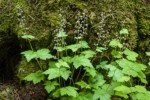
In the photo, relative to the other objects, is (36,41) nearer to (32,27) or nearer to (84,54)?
(32,27)

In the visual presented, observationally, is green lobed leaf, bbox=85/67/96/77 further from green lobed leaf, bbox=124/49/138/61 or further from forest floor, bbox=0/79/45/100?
forest floor, bbox=0/79/45/100

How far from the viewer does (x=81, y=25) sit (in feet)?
14.2

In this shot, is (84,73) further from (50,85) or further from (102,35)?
(102,35)

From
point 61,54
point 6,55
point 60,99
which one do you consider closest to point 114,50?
point 61,54

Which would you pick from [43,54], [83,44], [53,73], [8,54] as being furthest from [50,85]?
[8,54]

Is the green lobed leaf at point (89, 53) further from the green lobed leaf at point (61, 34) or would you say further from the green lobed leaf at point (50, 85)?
the green lobed leaf at point (50, 85)

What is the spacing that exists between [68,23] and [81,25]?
22cm

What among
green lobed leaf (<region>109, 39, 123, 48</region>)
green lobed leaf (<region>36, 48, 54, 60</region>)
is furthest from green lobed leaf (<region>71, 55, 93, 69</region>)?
green lobed leaf (<region>109, 39, 123, 48</region>)

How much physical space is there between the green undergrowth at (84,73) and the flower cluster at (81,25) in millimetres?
99

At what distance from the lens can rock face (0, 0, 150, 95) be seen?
4441 mm

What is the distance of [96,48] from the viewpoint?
4.36 metres

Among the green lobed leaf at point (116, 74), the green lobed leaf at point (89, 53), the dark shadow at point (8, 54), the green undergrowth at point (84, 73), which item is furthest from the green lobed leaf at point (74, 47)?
the dark shadow at point (8, 54)

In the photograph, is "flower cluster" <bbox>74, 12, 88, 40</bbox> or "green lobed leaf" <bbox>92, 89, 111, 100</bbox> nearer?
"green lobed leaf" <bbox>92, 89, 111, 100</bbox>

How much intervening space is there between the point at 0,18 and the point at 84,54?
5.16 ft
